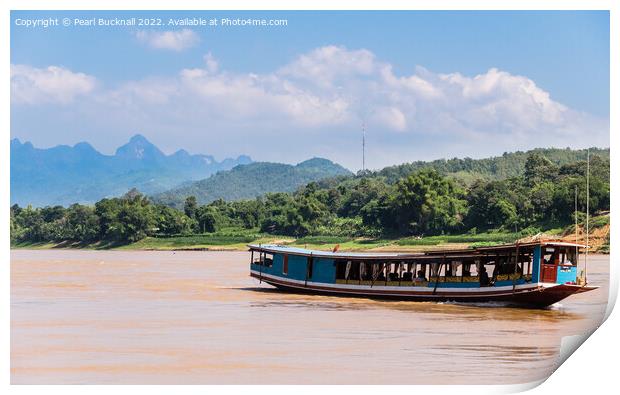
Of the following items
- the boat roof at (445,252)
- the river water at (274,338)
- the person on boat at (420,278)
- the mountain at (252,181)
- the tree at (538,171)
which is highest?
the mountain at (252,181)

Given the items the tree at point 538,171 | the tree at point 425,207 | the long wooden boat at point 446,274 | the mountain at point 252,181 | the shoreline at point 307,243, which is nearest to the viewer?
the long wooden boat at point 446,274

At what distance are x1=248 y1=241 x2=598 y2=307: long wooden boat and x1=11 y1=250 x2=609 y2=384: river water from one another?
322 mm

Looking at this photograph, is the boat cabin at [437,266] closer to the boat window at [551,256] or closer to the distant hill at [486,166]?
the boat window at [551,256]

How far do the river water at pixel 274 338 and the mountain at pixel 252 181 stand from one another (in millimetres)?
132227

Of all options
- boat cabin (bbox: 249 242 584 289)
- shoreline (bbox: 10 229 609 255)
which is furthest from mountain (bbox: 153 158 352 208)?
boat cabin (bbox: 249 242 584 289)

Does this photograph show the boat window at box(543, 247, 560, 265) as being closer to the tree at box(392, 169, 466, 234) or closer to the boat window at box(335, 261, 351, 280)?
the boat window at box(335, 261, 351, 280)

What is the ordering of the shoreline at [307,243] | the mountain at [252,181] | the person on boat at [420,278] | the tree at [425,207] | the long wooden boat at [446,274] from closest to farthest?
the long wooden boat at [446,274], the person on boat at [420,278], the shoreline at [307,243], the tree at [425,207], the mountain at [252,181]

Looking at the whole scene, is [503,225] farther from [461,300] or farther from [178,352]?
[178,352]

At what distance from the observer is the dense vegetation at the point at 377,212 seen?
4256 centimetres

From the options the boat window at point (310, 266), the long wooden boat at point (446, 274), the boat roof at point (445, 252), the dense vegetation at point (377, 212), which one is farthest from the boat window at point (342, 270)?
the dense vegetation at point (377, 212)

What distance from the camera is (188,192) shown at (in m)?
151

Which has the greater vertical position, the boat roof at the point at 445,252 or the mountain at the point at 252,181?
the mountain at the point at 252,181

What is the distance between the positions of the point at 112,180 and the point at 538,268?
154 metres

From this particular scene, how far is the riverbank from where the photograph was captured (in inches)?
1534
